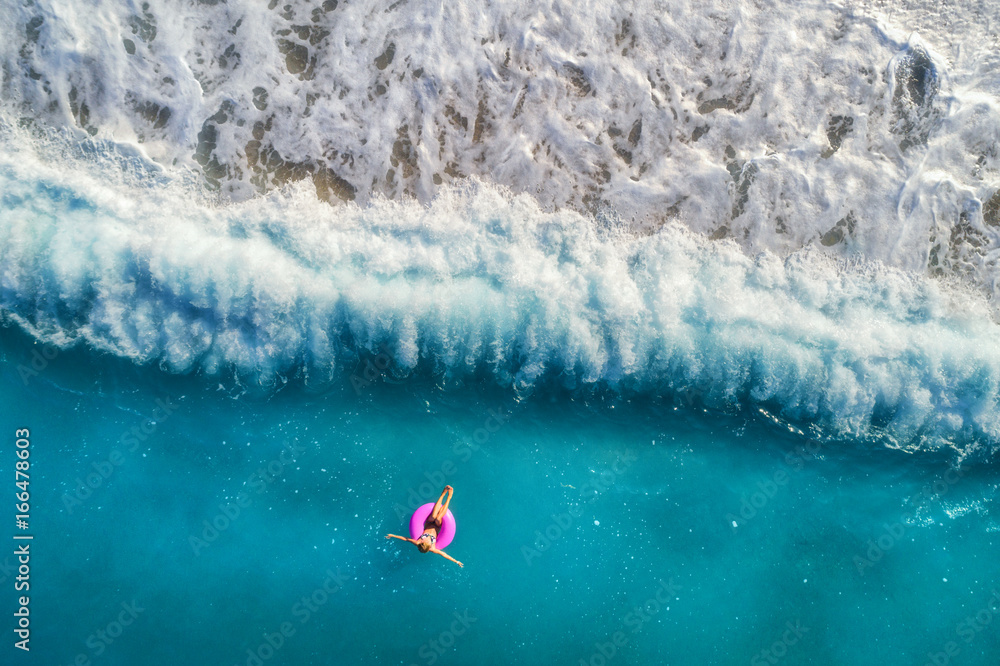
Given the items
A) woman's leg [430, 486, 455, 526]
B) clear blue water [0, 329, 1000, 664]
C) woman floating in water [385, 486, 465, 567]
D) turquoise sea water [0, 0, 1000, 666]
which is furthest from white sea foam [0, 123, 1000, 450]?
woman floating in water [385, 486, 465, 567]

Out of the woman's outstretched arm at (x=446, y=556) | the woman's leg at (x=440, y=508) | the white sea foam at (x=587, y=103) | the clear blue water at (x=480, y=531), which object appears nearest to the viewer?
the woman's outstretched arm at (x=446, y=556)

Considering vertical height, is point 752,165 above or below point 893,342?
above

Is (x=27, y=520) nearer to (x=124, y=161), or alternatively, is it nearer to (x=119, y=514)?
(x=119, y=514)

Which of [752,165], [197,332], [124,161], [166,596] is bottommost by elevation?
[166,596]

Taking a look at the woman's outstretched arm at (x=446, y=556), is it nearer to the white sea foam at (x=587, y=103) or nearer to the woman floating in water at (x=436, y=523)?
the woman floating in water at (x=436, y=523)

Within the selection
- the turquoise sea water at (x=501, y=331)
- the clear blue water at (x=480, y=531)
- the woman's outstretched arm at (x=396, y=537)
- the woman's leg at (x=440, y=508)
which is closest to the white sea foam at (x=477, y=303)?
the turquoise sea water at (x=501, y=331)

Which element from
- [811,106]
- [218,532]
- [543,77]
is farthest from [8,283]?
[811,106]
